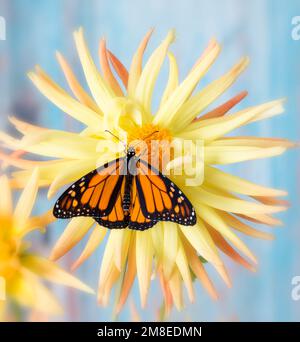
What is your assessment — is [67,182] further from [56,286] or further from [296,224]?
[296,224]

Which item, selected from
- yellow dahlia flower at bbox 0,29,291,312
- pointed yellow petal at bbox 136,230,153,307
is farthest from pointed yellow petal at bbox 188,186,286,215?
pointed yellow petal at bbox 136,230,153,307

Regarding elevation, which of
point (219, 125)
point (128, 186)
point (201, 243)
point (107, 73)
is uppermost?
point (107, 73)

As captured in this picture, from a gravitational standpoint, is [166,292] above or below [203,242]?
below

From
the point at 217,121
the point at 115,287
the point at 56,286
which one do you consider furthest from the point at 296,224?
the point at 56,286

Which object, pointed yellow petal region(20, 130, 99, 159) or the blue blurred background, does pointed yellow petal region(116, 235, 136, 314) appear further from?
pointed yellow petal region(20, 130, 99, 159)

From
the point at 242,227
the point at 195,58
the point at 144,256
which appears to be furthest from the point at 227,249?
the point at 195,58

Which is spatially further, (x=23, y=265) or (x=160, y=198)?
(x=23, y=265)

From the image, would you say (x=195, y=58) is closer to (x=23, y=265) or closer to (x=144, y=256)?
(x=144, y=256)
